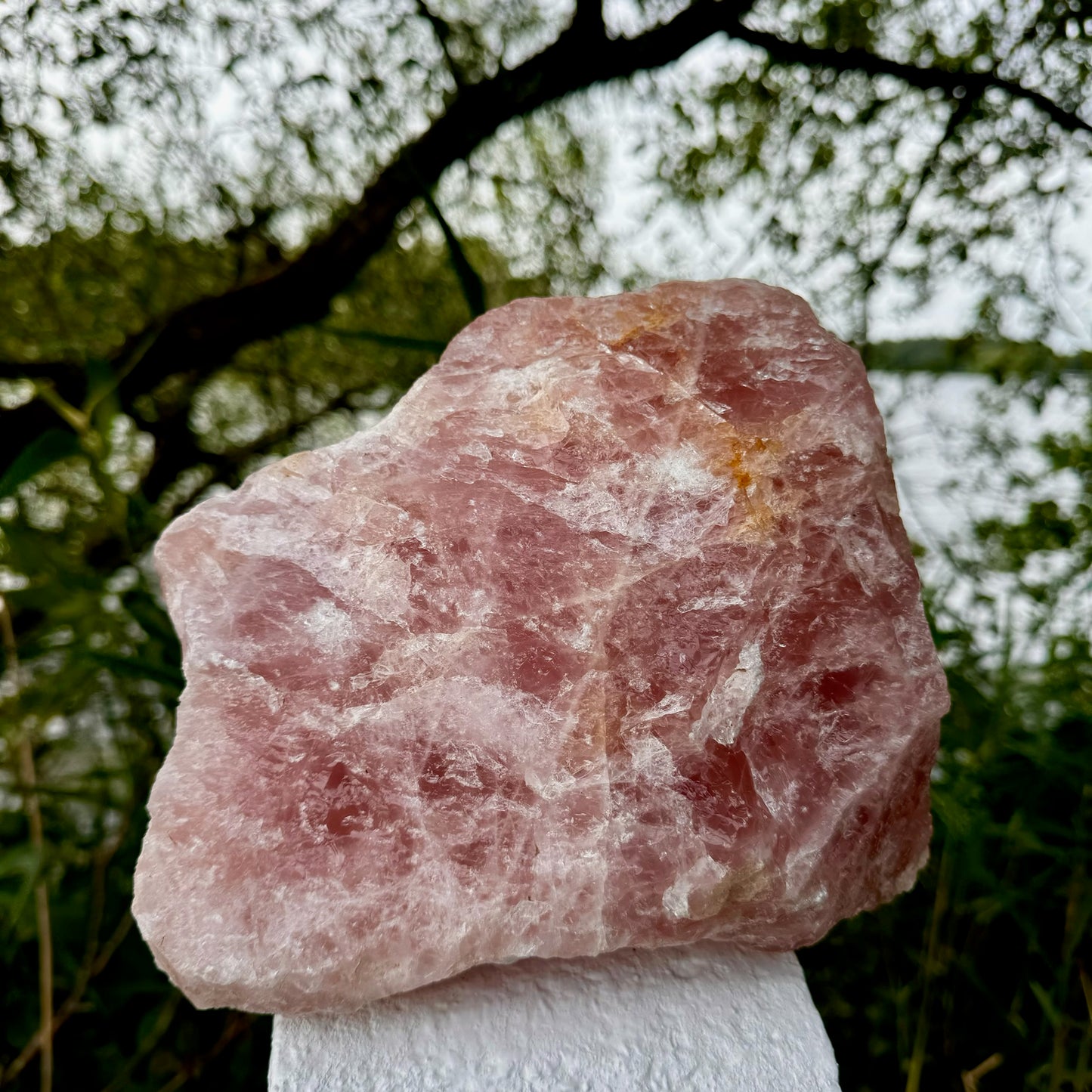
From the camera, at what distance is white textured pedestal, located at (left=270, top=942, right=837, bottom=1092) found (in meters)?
0.68

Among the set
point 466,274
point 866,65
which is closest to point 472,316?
point 466,274

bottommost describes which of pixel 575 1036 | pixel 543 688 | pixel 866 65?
pixel 575 1036

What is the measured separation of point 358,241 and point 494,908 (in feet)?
4.40

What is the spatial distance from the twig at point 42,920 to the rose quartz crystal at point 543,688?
60 cm

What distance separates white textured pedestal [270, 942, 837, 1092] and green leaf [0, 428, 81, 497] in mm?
669

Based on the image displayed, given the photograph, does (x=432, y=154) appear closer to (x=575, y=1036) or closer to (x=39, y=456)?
(x=39, y=456)

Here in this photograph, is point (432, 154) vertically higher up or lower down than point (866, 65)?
lower down

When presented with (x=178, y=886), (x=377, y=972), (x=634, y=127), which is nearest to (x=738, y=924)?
(x=377, y=972)

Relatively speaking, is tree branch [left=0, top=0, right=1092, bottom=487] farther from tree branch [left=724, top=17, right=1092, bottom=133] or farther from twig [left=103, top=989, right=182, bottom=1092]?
twig [left=103, top=989, right=182, bottom=1092]

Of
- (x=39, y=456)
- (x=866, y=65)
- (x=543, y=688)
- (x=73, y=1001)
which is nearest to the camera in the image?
(x=543, y=688)

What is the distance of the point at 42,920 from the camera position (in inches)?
44.6

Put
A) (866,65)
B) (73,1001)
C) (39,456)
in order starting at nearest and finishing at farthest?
1. (39,456)
2. (73,1001)
3. (866,65)

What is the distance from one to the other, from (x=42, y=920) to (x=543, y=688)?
894mm

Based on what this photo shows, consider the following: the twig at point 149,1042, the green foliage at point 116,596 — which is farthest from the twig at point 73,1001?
the twig at point 149,1042
